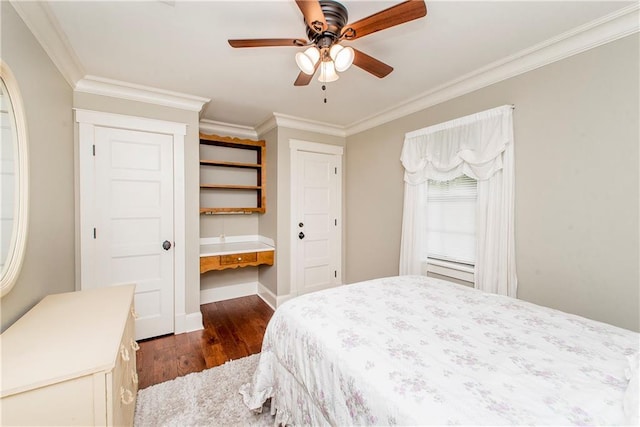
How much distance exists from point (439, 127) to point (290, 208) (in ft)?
6.29

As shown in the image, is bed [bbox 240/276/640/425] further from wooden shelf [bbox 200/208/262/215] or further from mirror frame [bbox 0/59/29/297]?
wooden shelf [bbox 200/208/262/215]

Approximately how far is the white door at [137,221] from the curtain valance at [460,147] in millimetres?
2529

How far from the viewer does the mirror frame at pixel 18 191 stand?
3.97 feet

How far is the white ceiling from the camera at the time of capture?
59.9 inches

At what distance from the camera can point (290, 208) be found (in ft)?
11.2

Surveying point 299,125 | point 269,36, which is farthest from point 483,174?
point 299,125

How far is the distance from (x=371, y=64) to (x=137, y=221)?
2.48 meters

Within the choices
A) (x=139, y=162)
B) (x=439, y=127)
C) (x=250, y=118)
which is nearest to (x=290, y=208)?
(x=250, y=118)

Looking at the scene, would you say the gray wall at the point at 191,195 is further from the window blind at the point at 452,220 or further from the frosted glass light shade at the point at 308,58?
the window blind at the point at 452,220

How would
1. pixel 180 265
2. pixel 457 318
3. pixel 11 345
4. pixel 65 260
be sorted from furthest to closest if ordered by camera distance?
pixel 180 265
pixel 65 260
pixel 457 318
pixel 11 345

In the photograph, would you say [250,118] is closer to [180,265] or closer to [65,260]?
[180,265]

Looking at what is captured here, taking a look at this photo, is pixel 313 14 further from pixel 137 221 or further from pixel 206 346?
pixel 206 346

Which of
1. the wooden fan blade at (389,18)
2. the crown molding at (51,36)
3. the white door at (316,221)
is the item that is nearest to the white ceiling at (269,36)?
the crown molding at (51,36)

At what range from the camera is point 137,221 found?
2.56 meters
